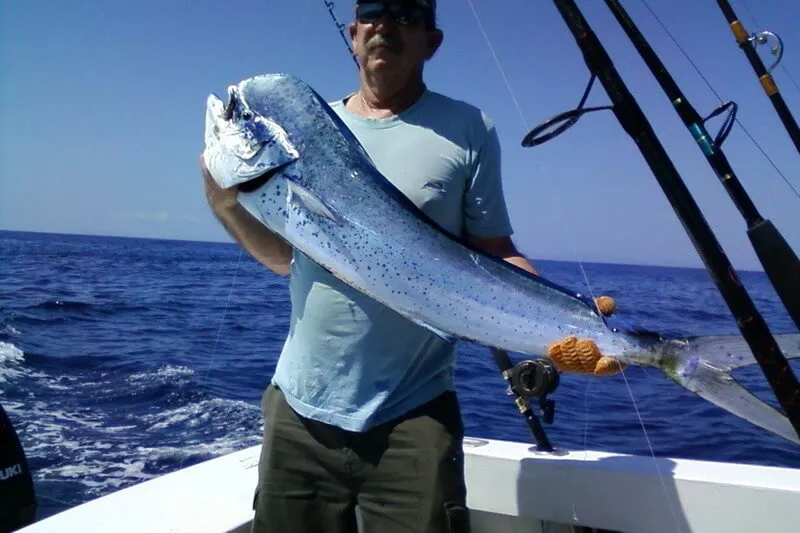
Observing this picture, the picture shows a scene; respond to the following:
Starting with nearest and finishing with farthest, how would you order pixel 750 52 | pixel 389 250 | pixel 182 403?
pixel 389 250, pixel 750 52, pixel 182 403

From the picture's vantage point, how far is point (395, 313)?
82.4 inches

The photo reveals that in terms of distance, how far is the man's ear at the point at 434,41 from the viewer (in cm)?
227

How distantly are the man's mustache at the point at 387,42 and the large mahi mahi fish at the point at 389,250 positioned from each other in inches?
11.7

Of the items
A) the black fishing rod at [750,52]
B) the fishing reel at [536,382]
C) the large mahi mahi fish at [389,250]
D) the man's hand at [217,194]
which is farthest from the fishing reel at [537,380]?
the black fishing rod at [750,52]

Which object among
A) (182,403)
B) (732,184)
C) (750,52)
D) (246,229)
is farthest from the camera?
(182,403)

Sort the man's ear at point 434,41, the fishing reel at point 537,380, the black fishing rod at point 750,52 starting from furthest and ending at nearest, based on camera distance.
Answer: the black fishing rod at point 750,52 → the fishing reel at point 537,380 → the man's ear at point 434,41

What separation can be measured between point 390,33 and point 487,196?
601mm

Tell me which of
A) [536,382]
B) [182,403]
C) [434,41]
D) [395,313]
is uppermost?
[434,41]

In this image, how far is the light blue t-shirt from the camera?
2.10m

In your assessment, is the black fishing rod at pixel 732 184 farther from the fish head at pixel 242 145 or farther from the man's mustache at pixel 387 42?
the fish head at pixel 242 145

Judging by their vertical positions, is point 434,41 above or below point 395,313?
above

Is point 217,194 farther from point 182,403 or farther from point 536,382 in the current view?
point 182,403

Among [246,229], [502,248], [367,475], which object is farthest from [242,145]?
[367,475]

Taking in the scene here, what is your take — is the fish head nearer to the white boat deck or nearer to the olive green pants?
the olive green pants
